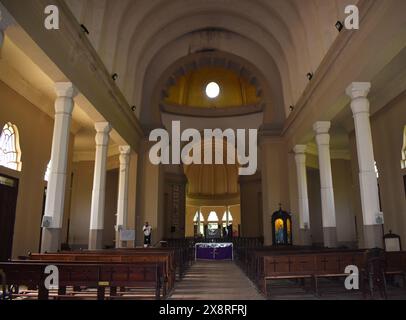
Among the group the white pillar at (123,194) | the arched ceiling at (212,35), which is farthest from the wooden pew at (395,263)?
the white pillar at (123,194)

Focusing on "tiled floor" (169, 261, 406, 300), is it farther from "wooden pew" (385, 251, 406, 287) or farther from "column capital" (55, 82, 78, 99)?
"column capital" (55, 82, 78, 99)

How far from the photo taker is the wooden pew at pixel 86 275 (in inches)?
221

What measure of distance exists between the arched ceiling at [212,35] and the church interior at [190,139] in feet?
0.23

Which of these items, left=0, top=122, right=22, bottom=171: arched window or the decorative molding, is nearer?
left=0, top=122, right=22, bottom=171: arched window

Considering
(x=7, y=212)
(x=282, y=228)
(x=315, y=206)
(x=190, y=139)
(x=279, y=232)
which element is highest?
(x=190, y=139)

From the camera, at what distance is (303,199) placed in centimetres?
1455

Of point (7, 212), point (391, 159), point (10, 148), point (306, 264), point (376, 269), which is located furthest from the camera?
point (391, 159)

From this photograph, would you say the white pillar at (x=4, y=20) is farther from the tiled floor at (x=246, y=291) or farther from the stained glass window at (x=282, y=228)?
the stained glass window at (x=282, y=228)

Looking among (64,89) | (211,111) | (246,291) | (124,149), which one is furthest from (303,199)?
(211,111)

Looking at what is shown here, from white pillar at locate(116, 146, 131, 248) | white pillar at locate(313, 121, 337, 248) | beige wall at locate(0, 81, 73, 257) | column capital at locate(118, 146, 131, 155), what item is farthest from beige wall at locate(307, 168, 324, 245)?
beige wall at locate(0, 81, 73, 257)

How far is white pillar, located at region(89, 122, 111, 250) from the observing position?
1116cm

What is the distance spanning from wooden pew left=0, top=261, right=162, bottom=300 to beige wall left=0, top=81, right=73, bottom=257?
597cm

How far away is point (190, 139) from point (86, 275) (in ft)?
58.9

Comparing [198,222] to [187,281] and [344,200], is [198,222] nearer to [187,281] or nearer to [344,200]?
[344,200]
